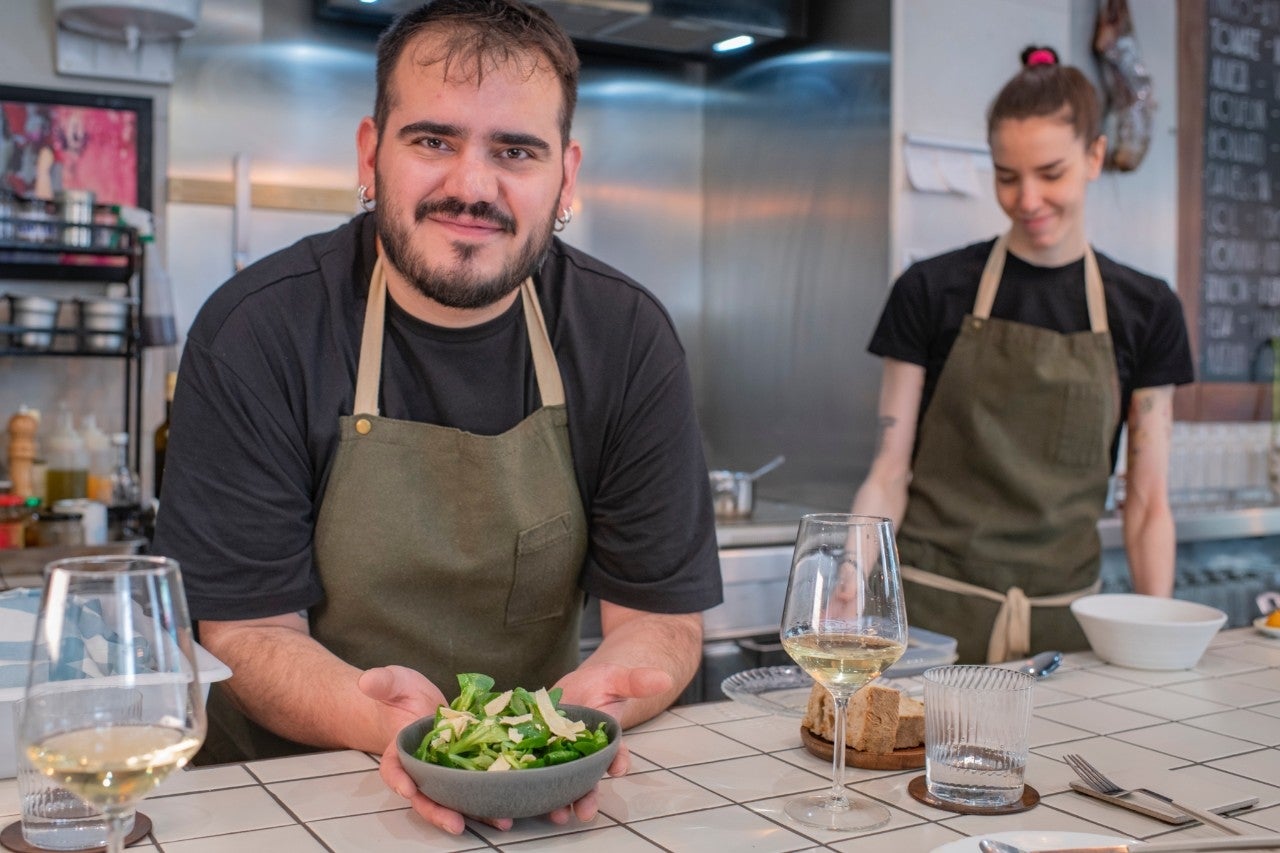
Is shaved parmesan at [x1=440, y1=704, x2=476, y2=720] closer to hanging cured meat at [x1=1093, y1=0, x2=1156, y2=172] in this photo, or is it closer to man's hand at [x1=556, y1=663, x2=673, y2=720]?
man's hand at [x1=556, y1=663, x2=673, y2=720]

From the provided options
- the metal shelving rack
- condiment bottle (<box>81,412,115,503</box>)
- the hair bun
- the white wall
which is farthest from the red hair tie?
condiment bottle (<box>81,412,115,503</box>)

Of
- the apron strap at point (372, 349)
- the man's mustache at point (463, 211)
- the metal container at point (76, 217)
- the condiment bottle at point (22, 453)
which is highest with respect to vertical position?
the metal container at point (76, 217)

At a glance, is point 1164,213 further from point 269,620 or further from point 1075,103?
point 269,620

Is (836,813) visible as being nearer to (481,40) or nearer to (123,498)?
(481,40)

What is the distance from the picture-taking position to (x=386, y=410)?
1.62 m

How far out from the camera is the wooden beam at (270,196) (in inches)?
122

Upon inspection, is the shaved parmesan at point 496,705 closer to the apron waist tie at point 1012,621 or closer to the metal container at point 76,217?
the apron waist tie at point 1012,621

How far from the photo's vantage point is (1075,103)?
87.9 inches

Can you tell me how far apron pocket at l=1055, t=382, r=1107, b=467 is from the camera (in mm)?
2352

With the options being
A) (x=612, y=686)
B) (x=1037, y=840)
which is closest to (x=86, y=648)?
(x=612, y=686)

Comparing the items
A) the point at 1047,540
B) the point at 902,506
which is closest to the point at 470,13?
the point at 902,506

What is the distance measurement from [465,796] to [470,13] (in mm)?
973

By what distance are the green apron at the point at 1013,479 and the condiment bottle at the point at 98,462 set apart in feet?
6.02

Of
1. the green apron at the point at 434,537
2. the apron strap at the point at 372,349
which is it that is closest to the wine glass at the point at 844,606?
the green apron at the point at 434,537
